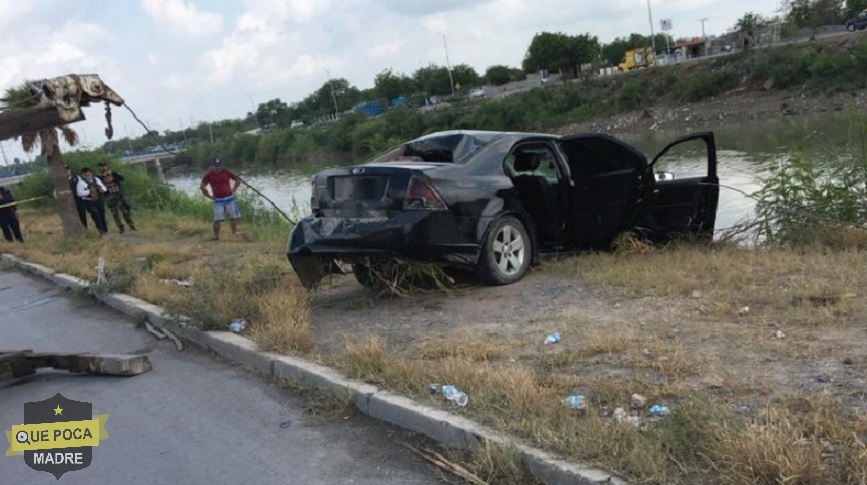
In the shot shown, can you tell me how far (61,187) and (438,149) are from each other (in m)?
11.7

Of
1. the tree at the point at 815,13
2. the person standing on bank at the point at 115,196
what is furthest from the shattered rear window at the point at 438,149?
the tree at the point at 815,13

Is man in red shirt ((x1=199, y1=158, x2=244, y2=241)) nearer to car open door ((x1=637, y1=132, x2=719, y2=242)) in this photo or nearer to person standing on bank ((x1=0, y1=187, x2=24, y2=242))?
person standing on bank ((x1=0, y1=187, x2=24, y2=242))

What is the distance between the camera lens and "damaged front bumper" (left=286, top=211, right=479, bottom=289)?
6328 millimetres

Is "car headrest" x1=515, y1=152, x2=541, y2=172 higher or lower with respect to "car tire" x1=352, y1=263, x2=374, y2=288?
higher

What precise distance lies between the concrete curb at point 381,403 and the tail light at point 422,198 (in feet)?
5.70

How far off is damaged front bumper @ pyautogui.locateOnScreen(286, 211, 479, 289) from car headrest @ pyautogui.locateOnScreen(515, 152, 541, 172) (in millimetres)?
1314

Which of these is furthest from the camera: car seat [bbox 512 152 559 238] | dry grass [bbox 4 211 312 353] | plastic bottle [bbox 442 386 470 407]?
car seat [bbox 512 152 559 238]

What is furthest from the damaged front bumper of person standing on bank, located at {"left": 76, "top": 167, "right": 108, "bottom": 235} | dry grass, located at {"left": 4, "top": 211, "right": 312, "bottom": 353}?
person standing on bank, located at {"left": 76, "top": 167, "right": 108, "bottom": 235}

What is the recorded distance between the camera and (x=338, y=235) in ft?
21.6

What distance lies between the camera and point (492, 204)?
683cm

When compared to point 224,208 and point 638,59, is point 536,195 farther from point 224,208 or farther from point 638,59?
point 638,59

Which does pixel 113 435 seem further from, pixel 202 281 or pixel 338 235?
pixel 202 281

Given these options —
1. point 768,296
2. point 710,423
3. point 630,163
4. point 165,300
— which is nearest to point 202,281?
point 165,300

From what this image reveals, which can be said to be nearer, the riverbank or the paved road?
the riverbank
